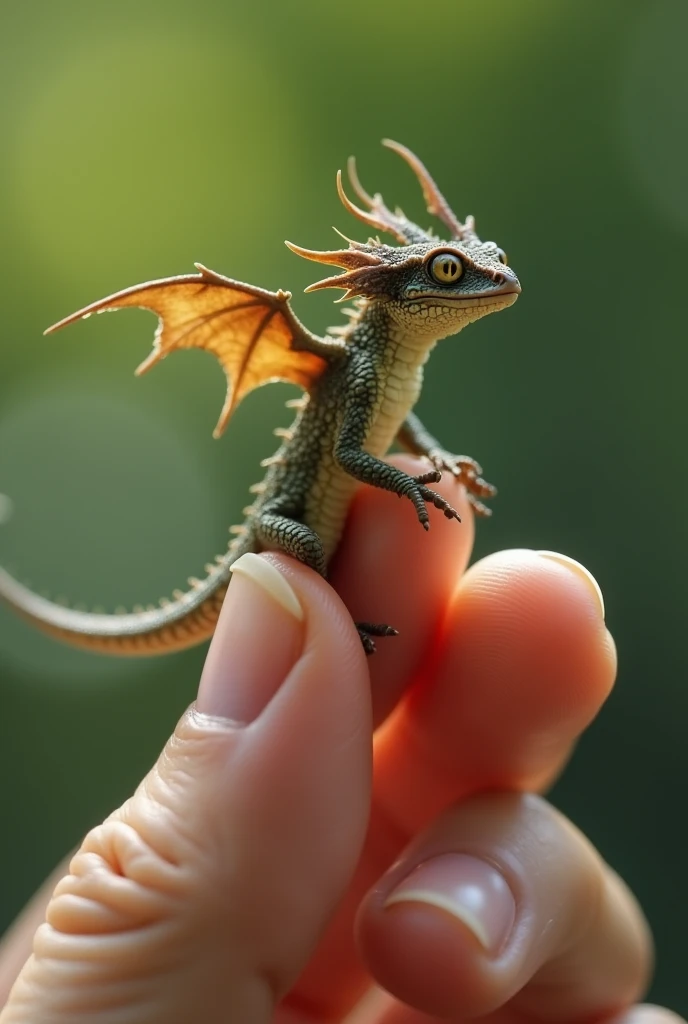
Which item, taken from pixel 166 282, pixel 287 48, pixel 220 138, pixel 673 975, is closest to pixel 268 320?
pixel 166 282

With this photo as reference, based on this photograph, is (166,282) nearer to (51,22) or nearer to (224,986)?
(224,986)

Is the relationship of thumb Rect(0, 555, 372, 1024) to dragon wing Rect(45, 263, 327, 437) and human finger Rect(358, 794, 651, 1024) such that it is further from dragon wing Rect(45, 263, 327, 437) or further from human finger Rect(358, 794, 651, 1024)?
dragon wing Rect(45, 263, 327, 437)

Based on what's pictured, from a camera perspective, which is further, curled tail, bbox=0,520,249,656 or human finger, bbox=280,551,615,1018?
curled tail, bbox=0,520,249,656

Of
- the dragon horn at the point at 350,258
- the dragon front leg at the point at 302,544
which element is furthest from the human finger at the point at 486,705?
the dragon horn at the point at 350,258

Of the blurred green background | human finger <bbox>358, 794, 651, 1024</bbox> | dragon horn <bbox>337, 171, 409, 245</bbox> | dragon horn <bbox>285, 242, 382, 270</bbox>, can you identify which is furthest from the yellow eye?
the blurred green background

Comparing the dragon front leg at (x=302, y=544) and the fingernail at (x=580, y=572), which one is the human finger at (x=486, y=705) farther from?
the dragon front leg at (x=302, y=544)

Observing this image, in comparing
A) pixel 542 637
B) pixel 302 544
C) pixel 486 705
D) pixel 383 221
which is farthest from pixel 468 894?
pixel 383 221

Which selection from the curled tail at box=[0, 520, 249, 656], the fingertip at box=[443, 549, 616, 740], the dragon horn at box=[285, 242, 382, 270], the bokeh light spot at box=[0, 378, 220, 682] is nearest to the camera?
the dragon horn at box=[285, 242, 382, 270]

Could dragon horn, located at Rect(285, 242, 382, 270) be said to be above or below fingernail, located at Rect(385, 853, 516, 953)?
above
